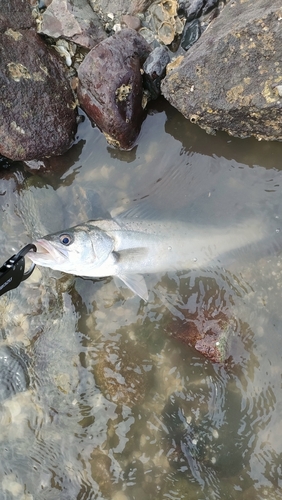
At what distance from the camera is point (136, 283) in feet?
17.0

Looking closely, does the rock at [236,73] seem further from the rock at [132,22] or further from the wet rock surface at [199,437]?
the wet rock surface at [199,437]

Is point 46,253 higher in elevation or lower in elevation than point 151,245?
higher

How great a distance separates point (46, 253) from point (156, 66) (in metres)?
2.82

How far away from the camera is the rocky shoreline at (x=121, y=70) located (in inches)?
175

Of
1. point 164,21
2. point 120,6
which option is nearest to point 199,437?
point 164,21

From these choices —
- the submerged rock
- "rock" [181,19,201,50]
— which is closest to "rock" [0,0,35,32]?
"rock" [181,19,201,50]

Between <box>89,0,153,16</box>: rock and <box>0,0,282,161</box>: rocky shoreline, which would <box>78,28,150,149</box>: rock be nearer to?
<box>0,0,282,161</box>: rocky shoreline

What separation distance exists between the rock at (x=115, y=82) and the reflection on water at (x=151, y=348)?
0.48 m

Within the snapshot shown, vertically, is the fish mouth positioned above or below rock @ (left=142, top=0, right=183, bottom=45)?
below

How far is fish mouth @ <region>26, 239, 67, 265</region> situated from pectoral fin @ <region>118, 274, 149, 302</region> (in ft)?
Result: 2.99

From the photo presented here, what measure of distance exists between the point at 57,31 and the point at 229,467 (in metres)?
6.30

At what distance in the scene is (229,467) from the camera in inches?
195

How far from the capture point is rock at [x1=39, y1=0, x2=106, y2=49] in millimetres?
5051

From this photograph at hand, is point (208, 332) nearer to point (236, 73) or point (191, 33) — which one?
point (236, 73)
